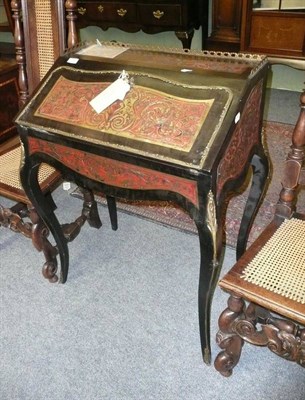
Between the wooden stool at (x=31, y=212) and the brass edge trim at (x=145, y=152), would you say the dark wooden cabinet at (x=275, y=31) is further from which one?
the brass edge trim at (x=145, y=152)

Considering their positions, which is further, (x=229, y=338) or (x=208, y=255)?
(x=229, y=338)

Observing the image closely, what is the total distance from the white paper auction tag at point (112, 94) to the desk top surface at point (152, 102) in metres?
0.01

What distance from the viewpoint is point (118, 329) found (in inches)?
63.4

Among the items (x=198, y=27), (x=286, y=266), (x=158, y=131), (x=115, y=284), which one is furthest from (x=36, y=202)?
(x=198, y=27)

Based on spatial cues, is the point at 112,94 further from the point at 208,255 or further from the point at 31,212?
the point at 31,212

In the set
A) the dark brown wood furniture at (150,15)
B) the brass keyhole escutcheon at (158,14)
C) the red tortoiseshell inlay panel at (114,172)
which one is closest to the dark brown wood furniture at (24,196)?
the red tortoiseshell inlay panel at (114,172)

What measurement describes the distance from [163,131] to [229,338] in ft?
2.37

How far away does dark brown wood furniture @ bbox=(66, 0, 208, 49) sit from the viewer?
358 cm

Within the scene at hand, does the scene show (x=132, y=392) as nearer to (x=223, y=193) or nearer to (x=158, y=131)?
(x=223, y=193)

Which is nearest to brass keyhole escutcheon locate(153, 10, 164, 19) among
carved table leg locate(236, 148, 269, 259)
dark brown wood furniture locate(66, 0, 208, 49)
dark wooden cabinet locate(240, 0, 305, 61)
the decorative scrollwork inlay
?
dark brown wood furniture locate(66, 0, 208, 49)

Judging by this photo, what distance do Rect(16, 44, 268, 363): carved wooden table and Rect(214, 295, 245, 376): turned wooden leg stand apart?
0.23 feet

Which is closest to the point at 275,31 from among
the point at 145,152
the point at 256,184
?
the point at 256,184

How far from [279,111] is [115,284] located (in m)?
2.31

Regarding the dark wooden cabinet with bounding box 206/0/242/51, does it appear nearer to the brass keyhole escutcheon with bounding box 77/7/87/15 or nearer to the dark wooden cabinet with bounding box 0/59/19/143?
the brass keyhole escutcheon with bounding box 77/7/87/15
